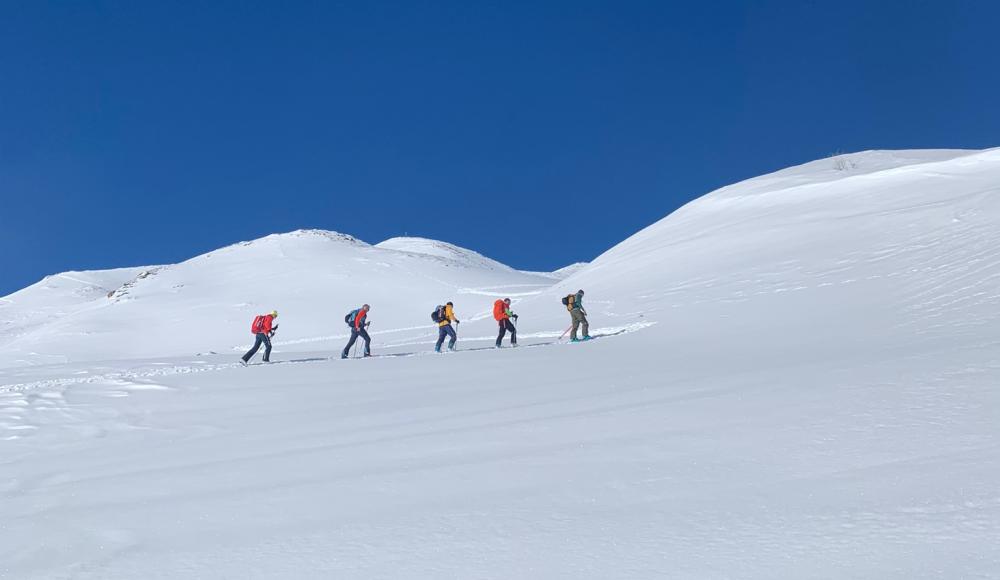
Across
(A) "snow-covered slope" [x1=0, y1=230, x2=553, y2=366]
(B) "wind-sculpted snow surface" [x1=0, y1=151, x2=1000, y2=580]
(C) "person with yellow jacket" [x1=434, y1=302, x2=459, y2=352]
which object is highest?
(A) "snow-covered slope" [x1=0, y1=230, x2=553, y2=366]

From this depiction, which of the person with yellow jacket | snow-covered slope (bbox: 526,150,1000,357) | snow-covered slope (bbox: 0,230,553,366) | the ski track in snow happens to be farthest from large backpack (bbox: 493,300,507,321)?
snow-covered slope (bbox: 0,230,553,366)

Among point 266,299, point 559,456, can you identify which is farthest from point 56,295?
point 559,456

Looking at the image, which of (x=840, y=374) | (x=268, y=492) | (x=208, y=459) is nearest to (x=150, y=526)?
(x=268, y=492)

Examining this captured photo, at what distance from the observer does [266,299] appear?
147ft

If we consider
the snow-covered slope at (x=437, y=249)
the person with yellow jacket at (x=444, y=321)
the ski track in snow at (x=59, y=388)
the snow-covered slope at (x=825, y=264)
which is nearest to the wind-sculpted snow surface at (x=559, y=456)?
the ski track in snow at (x=59, y=388)

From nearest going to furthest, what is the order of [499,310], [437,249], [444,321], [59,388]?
1. [59,388]
2. [444,321]
3. [499,310]
4. [437,249]

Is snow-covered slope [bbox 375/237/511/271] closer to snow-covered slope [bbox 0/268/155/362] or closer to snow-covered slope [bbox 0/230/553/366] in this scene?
snow-covered slope [bbox 0/230/553/366]

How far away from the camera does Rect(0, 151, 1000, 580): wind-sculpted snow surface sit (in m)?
4.16

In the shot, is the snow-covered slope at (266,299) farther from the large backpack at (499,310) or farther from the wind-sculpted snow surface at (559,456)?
the wind-sculpted snow surface at (559,456)

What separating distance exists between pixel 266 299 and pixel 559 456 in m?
41.1

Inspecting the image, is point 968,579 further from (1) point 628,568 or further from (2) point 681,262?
(2) point 681,262

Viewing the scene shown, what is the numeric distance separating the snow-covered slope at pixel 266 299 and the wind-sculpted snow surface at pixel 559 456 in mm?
17369

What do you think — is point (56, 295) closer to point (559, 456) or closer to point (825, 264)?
point (825, 264)

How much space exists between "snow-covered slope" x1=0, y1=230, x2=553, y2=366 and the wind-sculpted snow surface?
17.4m
